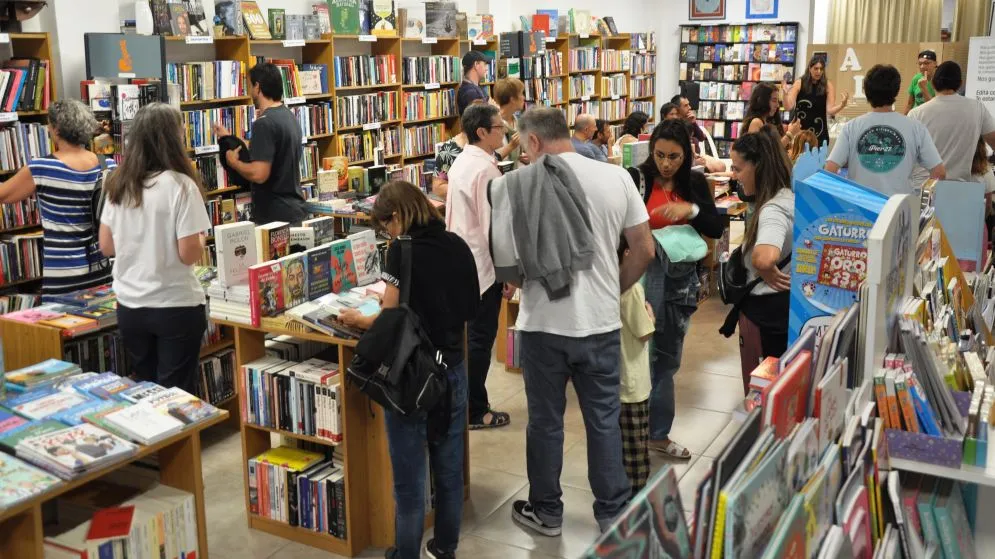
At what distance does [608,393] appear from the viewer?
11.3 feet

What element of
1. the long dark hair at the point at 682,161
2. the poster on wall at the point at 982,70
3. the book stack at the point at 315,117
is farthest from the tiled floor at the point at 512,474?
the poster on wall at the point at 982,70

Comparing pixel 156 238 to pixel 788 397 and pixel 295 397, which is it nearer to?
pixel 295 397

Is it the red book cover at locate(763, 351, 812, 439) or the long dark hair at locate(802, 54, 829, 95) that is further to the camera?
the long dark hair at locate(802, 54, 829, 95)

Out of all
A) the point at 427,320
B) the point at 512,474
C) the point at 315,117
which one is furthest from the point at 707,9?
the point at 427,320

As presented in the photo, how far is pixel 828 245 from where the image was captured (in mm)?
2824

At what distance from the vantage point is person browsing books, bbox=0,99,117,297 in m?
4.29

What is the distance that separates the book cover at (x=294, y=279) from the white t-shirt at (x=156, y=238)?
14.3 inches

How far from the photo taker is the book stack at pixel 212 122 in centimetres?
633

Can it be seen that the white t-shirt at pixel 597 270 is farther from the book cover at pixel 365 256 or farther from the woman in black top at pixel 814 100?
the woman in black top at pixel 814 100

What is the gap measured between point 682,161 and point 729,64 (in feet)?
33.7

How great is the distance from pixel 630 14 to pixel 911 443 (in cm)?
1199

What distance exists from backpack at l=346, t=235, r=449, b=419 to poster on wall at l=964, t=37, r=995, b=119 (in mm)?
7585

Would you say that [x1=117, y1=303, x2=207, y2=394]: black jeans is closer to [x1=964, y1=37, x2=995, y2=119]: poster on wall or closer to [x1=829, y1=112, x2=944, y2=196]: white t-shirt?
[x1=829, y1=112, x2=944, y2=196]: white t-shirt

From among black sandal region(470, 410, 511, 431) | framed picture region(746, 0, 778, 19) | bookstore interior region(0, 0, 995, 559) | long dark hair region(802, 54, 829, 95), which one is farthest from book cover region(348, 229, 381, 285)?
framed picture region(746, 0, 778, 19)
